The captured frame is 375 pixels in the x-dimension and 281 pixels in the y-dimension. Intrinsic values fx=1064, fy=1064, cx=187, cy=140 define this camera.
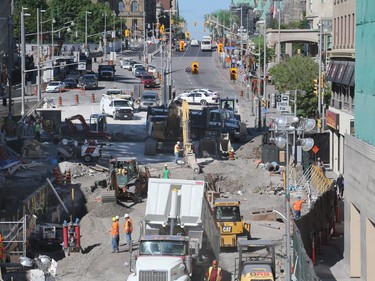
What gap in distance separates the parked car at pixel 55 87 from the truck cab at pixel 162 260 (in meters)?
72.4

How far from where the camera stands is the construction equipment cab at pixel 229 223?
35812 mm

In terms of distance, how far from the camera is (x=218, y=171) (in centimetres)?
5528

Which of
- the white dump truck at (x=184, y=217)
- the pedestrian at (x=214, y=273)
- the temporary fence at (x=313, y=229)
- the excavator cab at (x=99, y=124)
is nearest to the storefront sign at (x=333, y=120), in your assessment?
the temporary fence at (x=313, y=229)

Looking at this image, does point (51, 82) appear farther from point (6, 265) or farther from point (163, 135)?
point (6, 265)

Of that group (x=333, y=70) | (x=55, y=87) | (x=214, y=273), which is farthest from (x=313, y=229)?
(x=55, y=87)

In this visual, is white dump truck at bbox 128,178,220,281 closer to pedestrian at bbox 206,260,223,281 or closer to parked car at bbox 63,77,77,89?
pedestrian at bbox 206,260,223,281

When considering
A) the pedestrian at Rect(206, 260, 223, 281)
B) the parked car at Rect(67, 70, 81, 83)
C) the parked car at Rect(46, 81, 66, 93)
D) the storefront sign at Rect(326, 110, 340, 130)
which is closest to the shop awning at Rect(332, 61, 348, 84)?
the storefront sign at Rect(326, 110, 340, 130)

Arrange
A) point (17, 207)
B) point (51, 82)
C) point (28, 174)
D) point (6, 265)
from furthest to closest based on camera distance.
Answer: point (51, 82) → point (28, 174) → point (17, 207) → point (6, 265)

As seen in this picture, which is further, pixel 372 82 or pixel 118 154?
pixel 118 154

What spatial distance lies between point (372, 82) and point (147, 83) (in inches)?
3037

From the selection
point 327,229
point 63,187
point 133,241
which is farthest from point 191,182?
point 63,187

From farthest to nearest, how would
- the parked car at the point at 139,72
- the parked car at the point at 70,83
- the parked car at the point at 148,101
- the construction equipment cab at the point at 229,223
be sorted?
the parked car at the point at 139,72
the parked car at the point at 70,83
the parked car at the point at 148,101
the construction equipment cab at the point at 229,223

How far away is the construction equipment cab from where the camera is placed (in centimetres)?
3581

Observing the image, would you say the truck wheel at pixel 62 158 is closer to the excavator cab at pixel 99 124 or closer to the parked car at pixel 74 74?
the excavator cab at pixel 99 124
